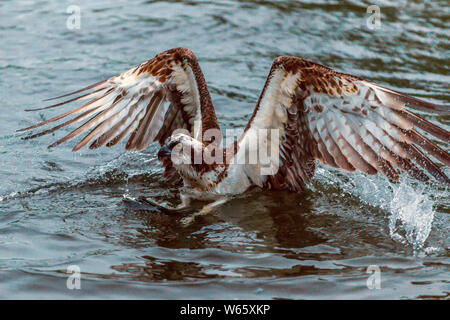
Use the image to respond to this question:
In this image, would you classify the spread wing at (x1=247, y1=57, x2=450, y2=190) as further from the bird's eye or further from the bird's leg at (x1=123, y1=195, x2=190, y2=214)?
the bird's leg at (x1=123, y1=195, x2=190, y2=214)

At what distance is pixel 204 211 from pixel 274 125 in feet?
3.69

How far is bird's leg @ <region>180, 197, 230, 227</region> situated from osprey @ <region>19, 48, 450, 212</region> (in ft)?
0.10

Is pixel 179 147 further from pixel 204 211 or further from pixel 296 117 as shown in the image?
pixel 296 117

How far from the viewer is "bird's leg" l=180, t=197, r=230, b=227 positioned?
20.0 ft

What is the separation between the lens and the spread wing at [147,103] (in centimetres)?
630

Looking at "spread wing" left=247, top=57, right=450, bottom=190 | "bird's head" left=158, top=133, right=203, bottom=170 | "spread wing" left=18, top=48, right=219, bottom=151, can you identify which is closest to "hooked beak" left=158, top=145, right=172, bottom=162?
"bird's head" left=158, top=133, right=203, bottom=170

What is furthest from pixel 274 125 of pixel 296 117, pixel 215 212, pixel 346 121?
pixel 215 212

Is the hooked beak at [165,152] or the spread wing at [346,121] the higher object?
the spread wing at [346,121]

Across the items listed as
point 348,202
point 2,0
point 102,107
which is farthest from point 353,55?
point 2,0

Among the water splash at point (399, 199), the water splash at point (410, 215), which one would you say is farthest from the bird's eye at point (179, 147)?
the water splash at point (410, 215)

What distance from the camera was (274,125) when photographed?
5883mm

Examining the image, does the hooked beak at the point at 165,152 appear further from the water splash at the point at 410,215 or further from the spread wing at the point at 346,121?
the water splash at the point at 410,215

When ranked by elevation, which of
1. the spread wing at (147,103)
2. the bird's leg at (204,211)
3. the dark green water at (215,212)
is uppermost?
the spread wing at (147,103)

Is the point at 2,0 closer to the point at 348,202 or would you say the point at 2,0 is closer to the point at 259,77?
the point at 259,77
